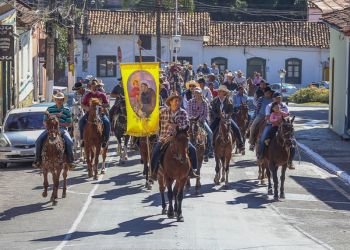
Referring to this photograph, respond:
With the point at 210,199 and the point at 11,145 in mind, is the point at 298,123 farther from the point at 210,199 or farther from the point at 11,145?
the point at 210,199

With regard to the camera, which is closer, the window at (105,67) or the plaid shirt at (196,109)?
the plaid shirt at (196,109)

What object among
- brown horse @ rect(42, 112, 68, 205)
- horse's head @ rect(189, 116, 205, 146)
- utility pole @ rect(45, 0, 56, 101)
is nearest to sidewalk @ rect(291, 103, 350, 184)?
horse's head @ rect(189, 116, 205, 146)

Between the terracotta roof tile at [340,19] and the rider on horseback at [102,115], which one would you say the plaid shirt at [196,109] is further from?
the terracotta roof tile at [340,19]

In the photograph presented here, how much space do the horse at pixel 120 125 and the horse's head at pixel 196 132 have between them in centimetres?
605

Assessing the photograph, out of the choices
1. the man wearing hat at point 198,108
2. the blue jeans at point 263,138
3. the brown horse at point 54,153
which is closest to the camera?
the brown horse at point 54,153

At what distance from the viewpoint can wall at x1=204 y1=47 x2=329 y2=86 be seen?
7894 centimetres

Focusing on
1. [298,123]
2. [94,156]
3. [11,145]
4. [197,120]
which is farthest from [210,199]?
[298,123]

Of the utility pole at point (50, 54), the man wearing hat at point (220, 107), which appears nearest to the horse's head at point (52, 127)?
the man wearing hat at point (220, 107)

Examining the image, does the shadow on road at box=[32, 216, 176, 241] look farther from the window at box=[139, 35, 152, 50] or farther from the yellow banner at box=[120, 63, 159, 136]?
the window at box=[139, 35, 152, 50]

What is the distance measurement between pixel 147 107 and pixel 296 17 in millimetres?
71428

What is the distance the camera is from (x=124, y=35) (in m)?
78.6

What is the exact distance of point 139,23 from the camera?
261 ft

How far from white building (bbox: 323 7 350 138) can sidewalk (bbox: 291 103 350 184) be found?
62 cm

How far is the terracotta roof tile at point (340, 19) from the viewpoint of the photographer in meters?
35.7
